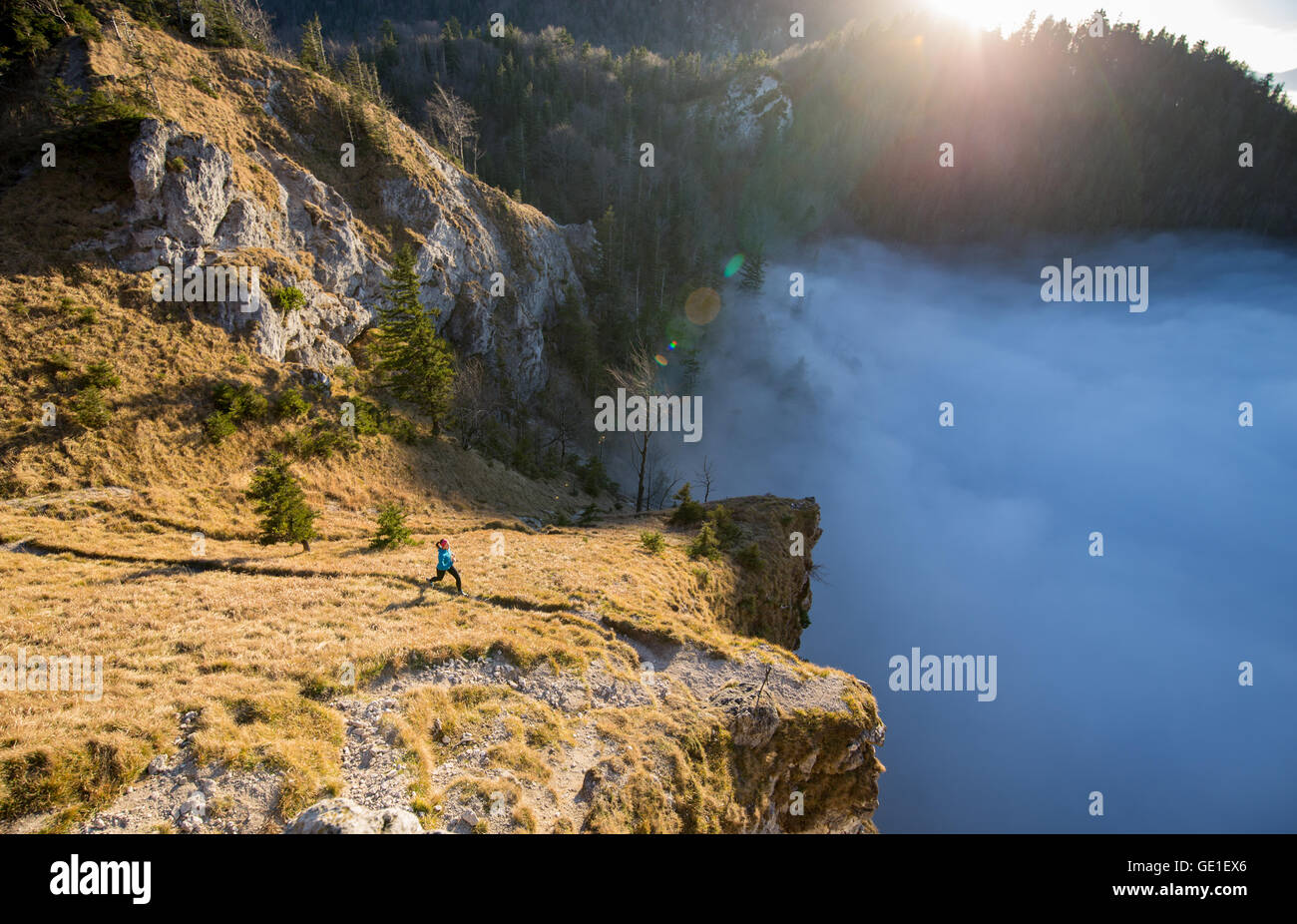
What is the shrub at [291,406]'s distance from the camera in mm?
27250

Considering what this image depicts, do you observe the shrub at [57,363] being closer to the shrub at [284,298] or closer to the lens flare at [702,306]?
the shrub at [284,298]

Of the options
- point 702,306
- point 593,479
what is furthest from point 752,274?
point 593,479

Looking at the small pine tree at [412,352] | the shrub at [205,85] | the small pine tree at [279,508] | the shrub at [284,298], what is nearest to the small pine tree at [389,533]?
the small pine tree at [279,508]

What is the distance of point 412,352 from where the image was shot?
33.7 metres

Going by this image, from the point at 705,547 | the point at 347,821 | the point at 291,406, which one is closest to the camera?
the point at 347,821

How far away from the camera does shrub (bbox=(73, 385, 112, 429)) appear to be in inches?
810

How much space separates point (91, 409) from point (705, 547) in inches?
1098

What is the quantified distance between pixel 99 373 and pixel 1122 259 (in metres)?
142

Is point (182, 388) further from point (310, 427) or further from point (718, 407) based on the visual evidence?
point (718, 407)

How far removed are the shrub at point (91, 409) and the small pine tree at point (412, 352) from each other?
14.5 meters

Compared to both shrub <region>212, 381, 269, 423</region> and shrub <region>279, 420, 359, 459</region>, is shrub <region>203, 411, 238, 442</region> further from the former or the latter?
shrub <region>279, 420, 359, 459</region>

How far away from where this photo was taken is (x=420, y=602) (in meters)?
16.1

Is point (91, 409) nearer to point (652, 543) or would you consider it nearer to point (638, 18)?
point (652, 543)
